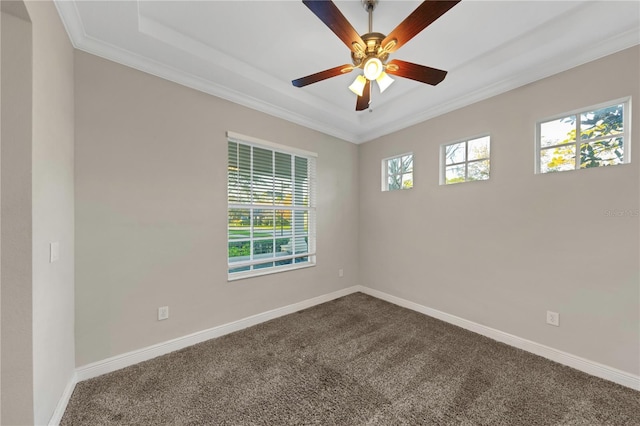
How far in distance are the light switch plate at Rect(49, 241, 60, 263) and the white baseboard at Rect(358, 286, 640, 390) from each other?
3.56m

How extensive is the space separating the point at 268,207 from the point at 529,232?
9.14ft

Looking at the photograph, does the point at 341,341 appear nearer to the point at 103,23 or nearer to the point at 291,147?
the point at 291,147

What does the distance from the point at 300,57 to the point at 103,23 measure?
1.52 metres

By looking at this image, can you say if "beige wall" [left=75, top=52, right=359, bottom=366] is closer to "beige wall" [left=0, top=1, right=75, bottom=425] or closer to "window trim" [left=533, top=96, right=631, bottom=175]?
"beige wall" [left=0, top=1, right=75, bottom=425]

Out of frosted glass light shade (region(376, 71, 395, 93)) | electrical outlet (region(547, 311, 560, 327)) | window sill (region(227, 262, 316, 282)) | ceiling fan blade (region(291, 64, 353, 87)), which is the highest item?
ceiling fan blade (region(291, 64, 353, 87))

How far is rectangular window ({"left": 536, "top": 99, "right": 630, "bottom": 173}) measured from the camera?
6.33 feet

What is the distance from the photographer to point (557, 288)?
7.12 feet

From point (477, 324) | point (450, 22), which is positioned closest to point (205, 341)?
→ point (477, 324)

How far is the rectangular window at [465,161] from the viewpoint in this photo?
2.70 m

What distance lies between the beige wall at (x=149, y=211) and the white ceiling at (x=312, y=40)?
0.75ft

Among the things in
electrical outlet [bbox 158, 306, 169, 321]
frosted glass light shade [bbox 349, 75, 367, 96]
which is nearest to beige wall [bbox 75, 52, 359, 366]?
electrical outlet [bbox 158, 306, 169, 321]

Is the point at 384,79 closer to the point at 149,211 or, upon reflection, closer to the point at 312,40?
the point at 312,40

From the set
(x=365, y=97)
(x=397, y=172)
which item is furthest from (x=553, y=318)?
(x=365, y=97)

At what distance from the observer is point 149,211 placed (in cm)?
220
